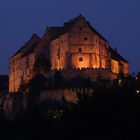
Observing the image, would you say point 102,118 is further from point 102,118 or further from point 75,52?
point 75,52

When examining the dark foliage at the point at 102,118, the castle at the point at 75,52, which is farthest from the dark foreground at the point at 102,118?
the castle at the point at 75,52

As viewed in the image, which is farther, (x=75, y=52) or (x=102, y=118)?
(x=75, y=52)

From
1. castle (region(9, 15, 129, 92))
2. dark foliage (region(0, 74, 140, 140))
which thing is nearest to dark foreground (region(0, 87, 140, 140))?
dark foliage (region(0, 74, 140, 140))

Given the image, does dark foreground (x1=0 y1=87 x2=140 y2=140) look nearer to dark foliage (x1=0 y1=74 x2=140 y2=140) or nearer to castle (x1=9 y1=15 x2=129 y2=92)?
dark foliage (x1=0 y1=74 x2=140 y2=140)

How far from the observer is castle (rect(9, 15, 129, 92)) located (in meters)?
106

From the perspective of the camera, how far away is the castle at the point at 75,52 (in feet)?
349

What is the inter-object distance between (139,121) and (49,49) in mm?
79036

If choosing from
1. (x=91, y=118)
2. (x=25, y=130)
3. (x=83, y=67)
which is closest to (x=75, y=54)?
(x=83, y=67)

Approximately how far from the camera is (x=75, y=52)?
10700 cm

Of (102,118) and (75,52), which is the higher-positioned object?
(75,52)

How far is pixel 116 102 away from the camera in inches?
1555

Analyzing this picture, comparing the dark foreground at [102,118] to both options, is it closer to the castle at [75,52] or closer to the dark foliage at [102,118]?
the dark foliage at [102,118]

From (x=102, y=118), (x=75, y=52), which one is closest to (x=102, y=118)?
(x=102, y=118)

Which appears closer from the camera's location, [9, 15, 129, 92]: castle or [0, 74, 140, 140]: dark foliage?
[0, 74, 140, 140]: dark foliage
